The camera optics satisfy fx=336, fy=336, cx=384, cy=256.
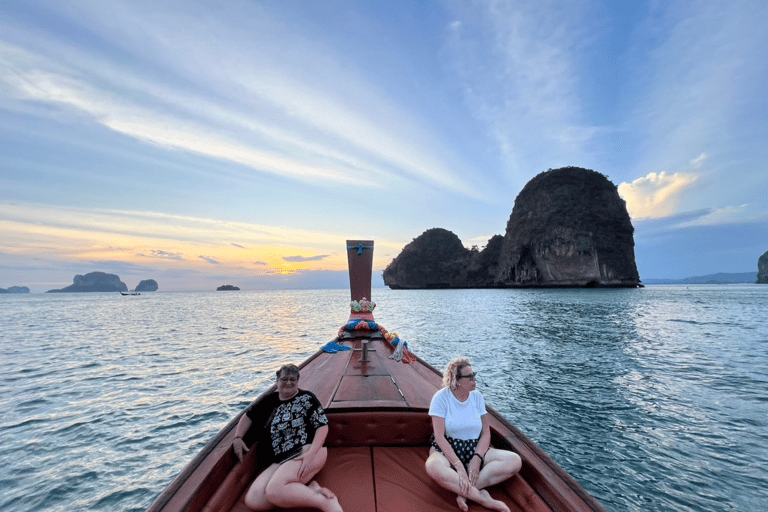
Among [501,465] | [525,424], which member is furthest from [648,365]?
[501,465]

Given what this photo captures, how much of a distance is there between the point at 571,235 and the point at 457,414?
91431 mm

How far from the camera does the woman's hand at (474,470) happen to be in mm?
2938

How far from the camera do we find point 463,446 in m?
3.21

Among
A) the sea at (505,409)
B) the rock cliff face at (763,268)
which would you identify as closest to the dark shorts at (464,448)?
the sea at (505,409)

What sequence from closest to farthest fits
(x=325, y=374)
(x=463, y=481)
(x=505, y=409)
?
1. (x=463, y=481)
2. (x=325, y=374)
3. (x=505, y=409)

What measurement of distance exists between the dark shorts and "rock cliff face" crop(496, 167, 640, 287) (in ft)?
296

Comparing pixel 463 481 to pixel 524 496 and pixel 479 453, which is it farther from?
pixel 524 496

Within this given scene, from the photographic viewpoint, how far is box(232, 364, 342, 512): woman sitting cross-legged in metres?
2.68

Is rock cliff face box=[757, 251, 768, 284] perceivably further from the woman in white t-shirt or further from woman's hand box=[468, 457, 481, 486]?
woman's hand box=[468, 457, 481, 486]

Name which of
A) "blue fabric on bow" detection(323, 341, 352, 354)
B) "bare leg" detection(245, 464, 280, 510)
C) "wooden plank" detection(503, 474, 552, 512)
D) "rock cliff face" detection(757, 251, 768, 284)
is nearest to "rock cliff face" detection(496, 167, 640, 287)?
"blue fabric on bow" detection(323, 341, 352, 354)

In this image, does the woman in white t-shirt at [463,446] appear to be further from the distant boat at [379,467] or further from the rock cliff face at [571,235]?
the rock cliff face at [571,235]

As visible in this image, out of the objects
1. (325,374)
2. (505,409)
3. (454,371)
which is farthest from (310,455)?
(505,409)

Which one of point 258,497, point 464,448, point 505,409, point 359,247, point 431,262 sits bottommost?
point 505,409

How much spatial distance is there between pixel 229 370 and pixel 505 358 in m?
10.2
